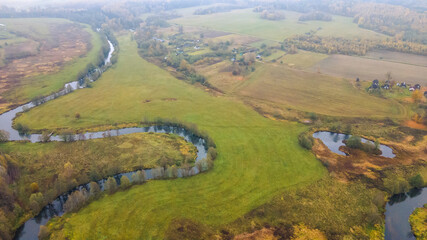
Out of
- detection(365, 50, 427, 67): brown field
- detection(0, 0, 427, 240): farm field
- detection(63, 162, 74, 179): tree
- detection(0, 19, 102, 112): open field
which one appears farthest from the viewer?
detection(365, 50, 427, 67): brown field

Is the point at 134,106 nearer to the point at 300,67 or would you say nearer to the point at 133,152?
the point at 133,152

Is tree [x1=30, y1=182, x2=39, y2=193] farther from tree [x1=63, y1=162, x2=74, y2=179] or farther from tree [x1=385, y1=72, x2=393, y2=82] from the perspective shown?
tree [x1=385, y1=72, x2=393, y2=82]

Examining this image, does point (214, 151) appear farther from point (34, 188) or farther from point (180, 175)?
point (34, 188)

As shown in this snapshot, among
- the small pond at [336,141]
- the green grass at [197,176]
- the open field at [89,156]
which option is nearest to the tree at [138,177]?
the green grass at [197,176]

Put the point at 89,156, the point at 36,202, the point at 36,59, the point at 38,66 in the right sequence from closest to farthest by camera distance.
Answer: the point at 36,202
the point at 89,156
the point at 38,66
the point at 36,59

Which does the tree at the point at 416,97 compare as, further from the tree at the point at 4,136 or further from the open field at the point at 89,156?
the tree at the point at 4,136

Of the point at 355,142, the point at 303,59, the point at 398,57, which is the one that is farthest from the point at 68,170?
the point at 398,57

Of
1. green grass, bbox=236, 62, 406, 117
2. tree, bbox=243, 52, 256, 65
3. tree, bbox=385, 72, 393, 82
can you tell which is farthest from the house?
tree, bbox=243, 52, 256, 65
